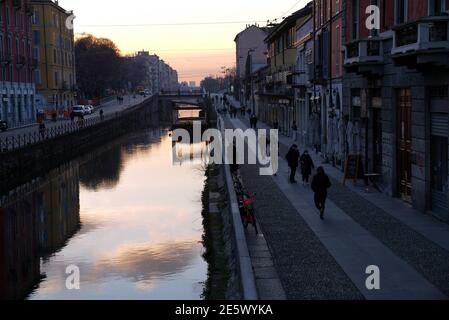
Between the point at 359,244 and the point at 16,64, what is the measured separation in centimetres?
5508

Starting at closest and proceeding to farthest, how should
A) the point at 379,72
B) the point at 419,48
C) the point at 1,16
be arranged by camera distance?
the point at 419,48, the point at 379,72, the point at 1,16

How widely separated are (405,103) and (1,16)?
48.5m

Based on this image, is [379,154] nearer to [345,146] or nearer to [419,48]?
[345,146]

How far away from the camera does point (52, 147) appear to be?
158ft

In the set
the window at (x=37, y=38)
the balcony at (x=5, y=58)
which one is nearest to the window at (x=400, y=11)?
the balcony at (x=5, y=58)

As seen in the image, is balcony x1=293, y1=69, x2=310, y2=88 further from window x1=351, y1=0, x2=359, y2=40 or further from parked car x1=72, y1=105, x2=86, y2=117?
parked car x1=72, y1=105, x2=86, y2=117

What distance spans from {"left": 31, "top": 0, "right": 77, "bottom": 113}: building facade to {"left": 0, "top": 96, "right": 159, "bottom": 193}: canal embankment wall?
27.6 ft

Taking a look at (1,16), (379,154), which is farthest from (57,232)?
(1,16)

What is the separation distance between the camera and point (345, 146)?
29547 millimetres

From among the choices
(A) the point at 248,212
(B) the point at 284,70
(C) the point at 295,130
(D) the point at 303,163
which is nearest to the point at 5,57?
(B) the point at 284,70

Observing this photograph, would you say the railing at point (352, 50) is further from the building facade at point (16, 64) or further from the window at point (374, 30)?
the building facade at point (16, 64)

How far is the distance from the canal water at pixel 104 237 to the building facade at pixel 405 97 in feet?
22.7

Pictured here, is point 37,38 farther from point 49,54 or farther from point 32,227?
point 32,227

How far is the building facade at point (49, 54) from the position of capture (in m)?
82.7
